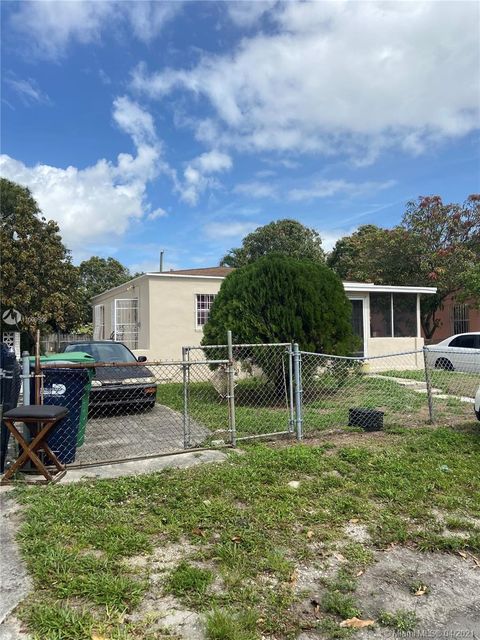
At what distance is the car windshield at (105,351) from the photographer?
1018cm

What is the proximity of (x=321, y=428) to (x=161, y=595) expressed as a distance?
184 inches

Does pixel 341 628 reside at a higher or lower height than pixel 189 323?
lower

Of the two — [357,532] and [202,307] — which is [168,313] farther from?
[357,532]

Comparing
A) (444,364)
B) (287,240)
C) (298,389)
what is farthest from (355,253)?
(298,389)

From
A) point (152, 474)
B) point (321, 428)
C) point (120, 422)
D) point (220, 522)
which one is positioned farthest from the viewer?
point (120, 422)

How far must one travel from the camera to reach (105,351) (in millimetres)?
10398

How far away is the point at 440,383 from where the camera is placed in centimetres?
1159

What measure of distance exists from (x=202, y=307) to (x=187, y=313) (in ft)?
1.83

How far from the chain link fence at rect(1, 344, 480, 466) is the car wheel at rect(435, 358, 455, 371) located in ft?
6.51

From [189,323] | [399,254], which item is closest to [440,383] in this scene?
[189,323]

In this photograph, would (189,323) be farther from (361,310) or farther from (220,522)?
(220,522)

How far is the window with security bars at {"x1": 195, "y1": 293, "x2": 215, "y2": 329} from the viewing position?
48.8 ft

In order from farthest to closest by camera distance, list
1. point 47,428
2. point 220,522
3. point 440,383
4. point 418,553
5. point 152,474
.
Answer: point 440,383, point 152,474, point 47,428, point 220,522, point 418,553

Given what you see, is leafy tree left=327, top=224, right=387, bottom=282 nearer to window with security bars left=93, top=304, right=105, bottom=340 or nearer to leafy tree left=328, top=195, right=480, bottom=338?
leafy tree left=328, top=195, right=480, bottom=338
